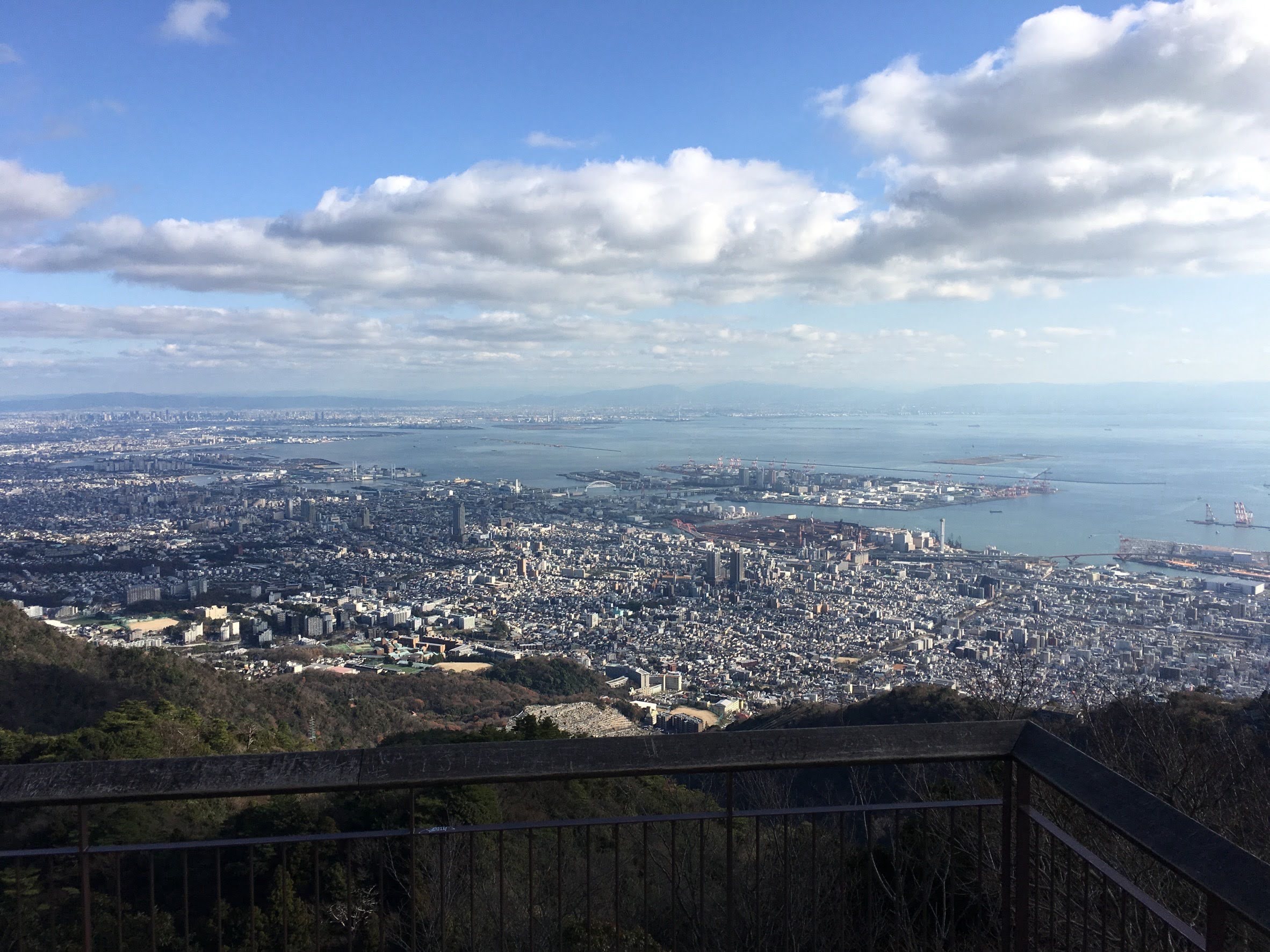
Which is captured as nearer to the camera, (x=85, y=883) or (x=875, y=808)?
(x=85, y=883)

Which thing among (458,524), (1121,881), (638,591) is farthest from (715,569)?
(1121,881)

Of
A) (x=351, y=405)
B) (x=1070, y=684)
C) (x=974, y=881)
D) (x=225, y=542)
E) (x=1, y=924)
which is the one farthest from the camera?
(x=351, y=405)

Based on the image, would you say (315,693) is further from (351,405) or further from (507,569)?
(351,405)

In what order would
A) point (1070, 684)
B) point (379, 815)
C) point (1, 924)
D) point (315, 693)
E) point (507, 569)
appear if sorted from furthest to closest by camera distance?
point (507, 569), point (315, 693), point (1070, 684), point (379, 815), point (1, 924)

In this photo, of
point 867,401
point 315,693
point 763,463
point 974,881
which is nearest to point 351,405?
point 867,401

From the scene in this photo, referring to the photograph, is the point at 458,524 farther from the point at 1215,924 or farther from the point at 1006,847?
the point at 1215,924

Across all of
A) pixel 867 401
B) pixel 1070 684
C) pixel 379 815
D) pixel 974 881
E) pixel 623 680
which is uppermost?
pixel 867 401

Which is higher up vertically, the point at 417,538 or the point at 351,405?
the point at 351,405

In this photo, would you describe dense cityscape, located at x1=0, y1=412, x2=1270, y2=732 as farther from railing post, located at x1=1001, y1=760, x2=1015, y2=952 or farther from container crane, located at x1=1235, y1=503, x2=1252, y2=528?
railing post, located at x1=1001, y1=760, x2=1015, y2=952
